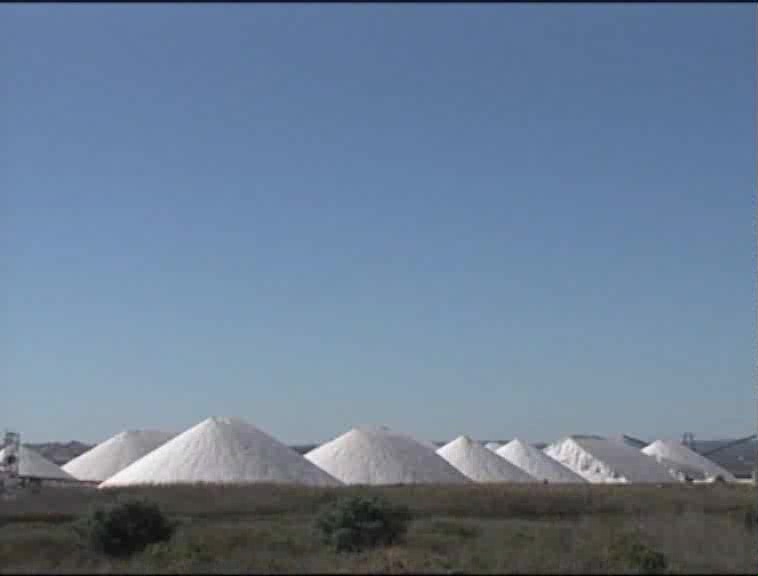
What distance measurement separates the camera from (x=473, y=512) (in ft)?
125

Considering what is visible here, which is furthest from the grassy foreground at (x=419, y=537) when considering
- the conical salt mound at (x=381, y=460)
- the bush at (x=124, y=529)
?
the conical salt mound at (x=381, y=460)

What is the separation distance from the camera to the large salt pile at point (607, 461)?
7544 cm

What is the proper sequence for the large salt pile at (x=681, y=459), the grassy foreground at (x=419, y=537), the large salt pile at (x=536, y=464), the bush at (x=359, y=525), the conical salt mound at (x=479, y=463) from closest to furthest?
1. the grassy foreground at (x=419, y=537)
2. the bush at (x=359, y=525)
3. the conical salt mound at (x=479, y=463)
4. the large salt pile at (x=536, y=464)
5. the large salt pile at (x=681, y=459)

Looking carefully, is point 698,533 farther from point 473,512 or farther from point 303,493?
point 303,493

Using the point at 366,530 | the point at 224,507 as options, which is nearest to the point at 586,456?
the point at 224,507

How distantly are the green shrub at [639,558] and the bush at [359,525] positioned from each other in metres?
4.66

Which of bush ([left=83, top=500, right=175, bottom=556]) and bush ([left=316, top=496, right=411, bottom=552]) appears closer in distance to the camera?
bush ([left=316, top=496, right=411, bottom=552])

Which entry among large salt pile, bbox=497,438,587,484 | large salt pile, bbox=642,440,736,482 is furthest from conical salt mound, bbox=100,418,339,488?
large salt pile, bbox=642,440,736,482

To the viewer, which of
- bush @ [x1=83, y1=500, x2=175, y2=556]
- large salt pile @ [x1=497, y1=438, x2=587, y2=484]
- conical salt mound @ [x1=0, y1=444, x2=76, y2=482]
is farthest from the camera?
large salt pile @ [x1=497, y1=438, x2=587, y2=484]

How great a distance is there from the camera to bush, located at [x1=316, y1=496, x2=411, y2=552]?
22828 mm

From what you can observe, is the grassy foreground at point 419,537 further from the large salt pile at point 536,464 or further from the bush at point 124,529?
the large salt pile at point 536,464

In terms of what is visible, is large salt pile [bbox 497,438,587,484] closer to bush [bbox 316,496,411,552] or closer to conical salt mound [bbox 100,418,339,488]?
conical salt mound [bbox 100,418,339,488]

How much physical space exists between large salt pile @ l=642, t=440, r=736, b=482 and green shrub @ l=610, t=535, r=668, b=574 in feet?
211

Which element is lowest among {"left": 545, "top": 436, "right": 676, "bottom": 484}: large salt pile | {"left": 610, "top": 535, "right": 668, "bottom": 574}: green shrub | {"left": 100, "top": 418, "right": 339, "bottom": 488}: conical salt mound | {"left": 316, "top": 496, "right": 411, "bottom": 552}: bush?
{"left": 610, "top": 535, "right": 668, "bottom": 574}: green shrub
